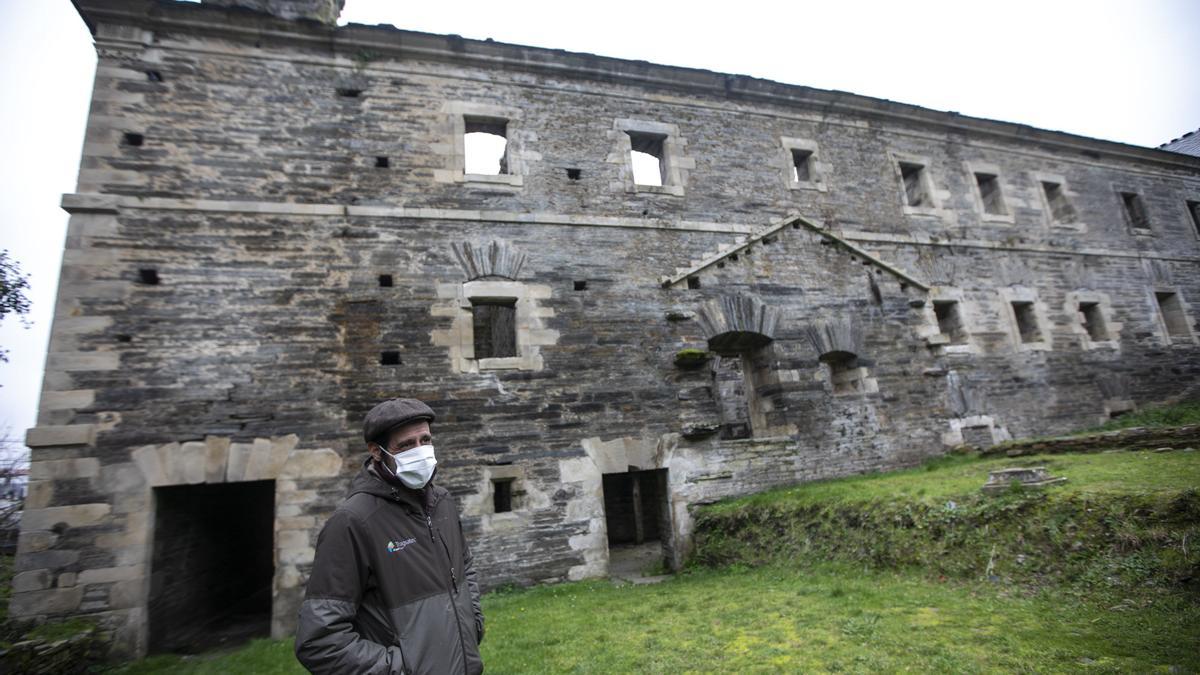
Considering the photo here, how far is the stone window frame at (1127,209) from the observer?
14445mm

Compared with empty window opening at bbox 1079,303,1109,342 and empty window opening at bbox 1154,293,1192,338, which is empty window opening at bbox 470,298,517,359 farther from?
empty window opening at bbox 1154,293,1192,338

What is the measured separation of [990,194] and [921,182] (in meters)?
2.31

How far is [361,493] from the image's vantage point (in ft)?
8.16

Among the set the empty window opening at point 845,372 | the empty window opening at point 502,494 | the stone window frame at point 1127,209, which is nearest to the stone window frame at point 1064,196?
the stone window frame at point 1127,209

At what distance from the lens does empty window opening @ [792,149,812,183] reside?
1184cm

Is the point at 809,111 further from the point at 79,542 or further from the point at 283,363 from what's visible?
the point at 79,542

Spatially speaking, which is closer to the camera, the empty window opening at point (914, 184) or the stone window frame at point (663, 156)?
the stone window frame at point (663, 156)

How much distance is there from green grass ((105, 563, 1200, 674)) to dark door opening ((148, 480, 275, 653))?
1.11 metres

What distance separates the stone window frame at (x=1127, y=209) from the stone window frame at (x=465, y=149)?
1584cm

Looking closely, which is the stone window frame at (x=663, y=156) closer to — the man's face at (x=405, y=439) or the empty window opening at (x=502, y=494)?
the empty window opening at (x=502, y=494)

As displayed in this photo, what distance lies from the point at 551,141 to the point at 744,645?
27.7 ft

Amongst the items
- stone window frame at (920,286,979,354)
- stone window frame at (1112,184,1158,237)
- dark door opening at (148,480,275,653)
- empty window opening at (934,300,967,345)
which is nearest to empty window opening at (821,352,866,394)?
stone window frame at (920,286,979,354)

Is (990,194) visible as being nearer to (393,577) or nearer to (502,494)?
(502,494)

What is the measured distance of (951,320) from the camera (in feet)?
39.2
